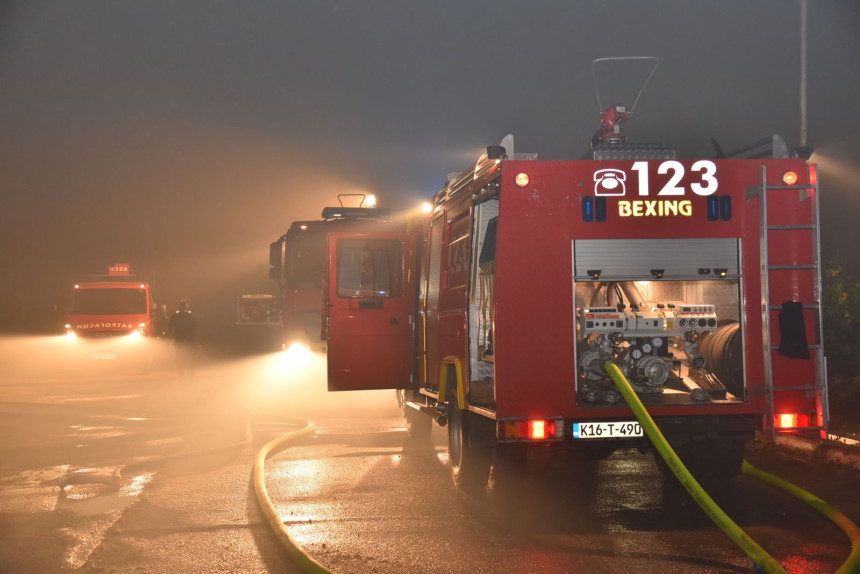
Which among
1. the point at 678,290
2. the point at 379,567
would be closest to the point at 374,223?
the point at 678,290

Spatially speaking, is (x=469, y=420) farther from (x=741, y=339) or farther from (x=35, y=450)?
(x=35, y=450)

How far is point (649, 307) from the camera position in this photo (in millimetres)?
8266

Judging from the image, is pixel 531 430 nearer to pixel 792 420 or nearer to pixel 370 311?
pixel 792 420

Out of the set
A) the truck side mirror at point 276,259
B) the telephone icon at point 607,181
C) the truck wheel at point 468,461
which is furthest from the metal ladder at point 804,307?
the truck side mirror at point 276,259

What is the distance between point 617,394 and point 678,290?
1.45 metres

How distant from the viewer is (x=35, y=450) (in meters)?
11.4

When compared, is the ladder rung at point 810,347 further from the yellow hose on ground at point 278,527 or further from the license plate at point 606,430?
the yellow hose on ground at point 278,527

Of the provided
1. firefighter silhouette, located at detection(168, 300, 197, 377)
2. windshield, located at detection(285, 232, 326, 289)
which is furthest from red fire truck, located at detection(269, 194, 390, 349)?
firefighter silhouette, located at detection(168, 300, 197, 377)

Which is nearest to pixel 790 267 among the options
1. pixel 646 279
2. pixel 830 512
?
pixel 646 279

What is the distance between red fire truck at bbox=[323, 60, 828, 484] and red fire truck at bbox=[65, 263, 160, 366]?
19.5 m

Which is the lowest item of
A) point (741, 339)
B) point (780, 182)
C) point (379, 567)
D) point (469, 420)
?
point (379, 567)

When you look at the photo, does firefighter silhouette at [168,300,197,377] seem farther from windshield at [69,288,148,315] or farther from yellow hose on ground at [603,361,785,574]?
yellow hose on ground at [603,361,785,574]

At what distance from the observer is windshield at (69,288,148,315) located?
2661 cm

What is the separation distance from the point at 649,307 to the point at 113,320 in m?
20.8
